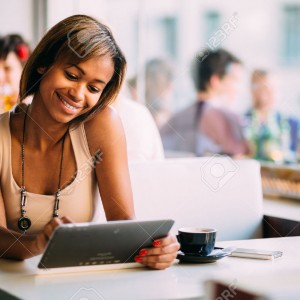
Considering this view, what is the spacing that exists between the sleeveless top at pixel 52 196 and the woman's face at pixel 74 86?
142 mm

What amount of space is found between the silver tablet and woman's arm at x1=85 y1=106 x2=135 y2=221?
1.30ft

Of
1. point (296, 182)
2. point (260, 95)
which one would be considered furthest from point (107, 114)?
point (260, 95)

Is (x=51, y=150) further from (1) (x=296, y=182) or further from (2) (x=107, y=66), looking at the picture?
(1) (x=296, y=182)

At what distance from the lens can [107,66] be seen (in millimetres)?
2066

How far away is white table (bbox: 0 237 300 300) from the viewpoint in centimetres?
151

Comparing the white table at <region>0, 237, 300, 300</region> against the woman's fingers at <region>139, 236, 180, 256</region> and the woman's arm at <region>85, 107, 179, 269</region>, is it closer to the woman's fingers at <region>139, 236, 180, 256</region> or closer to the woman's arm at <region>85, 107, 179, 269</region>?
the woman's fingers at <region>139, 236, 180, 256</region>

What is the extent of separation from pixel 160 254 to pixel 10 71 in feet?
8.23

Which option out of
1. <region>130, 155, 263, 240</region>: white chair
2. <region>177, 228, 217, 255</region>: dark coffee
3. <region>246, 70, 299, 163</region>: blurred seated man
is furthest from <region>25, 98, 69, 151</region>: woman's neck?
<region>246, 70, 299, 163</region>: blurred seated man

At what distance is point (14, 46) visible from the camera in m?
4.05

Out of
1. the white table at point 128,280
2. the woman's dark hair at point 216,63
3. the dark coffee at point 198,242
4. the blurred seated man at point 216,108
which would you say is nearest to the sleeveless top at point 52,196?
the white table at point 128,280

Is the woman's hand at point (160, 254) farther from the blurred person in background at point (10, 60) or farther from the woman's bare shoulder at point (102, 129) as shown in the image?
the blurred person in background at point (10, 60)

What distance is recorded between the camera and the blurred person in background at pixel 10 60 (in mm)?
4031

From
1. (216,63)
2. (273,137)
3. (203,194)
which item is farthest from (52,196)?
(216,63)

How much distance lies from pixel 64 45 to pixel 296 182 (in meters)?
1.78
